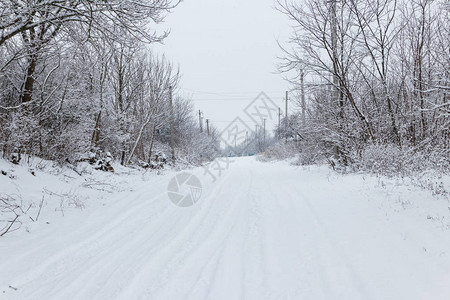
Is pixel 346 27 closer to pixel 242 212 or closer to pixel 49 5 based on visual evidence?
pixel 242 212

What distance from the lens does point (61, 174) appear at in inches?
285

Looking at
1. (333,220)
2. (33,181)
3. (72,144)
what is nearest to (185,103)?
(72,144)

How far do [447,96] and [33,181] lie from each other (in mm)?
10957

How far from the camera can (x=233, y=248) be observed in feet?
10.5

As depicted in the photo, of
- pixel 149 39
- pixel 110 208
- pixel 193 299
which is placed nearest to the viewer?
pixel 193 299

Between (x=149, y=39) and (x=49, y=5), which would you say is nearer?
(x=49, y=5)

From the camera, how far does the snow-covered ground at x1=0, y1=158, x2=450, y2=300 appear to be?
→ 2.29 meters

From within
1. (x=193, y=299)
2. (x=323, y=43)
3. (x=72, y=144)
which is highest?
(x=323, y=43)

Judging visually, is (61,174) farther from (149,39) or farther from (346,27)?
(346,27)

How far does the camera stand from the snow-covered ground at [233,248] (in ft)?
7.50

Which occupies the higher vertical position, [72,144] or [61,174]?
[72,144]

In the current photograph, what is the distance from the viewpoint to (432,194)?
424cm

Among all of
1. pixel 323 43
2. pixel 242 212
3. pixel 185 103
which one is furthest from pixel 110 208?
pixel 185 103

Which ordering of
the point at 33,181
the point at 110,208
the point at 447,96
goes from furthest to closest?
the point at 447,96
the point at 33,181
the point at 110,208
